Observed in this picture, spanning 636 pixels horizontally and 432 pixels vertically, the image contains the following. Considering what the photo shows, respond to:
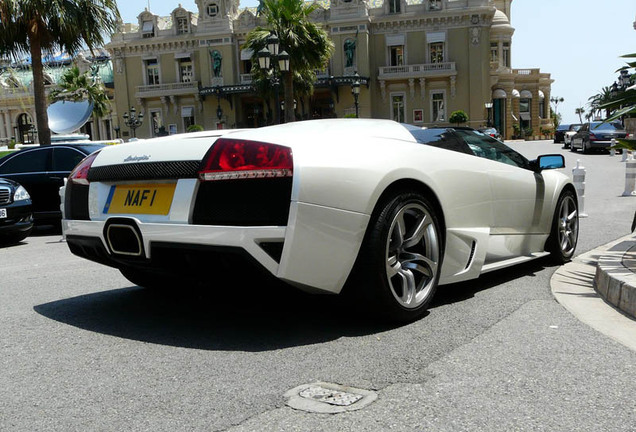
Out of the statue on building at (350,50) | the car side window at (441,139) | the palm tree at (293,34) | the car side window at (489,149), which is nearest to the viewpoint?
the car side window at (441,139)

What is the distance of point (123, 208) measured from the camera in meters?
3.63

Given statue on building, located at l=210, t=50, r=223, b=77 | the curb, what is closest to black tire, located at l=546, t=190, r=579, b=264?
the curb

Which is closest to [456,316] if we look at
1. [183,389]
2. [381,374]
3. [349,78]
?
[381,374]

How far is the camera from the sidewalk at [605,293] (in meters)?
3.68

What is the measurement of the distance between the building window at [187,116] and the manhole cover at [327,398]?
192ft

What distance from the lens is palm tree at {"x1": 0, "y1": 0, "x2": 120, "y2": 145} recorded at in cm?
1661

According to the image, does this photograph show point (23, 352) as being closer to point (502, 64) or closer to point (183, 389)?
point (183, 389)

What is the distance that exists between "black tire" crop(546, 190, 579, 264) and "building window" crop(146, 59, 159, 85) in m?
58.9

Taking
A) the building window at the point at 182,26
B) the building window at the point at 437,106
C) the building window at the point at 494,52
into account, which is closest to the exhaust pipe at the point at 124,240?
the building window at the point at 437,106

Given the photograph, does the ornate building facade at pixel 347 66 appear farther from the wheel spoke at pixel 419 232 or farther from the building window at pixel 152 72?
the wheel spoke at pixel 419 232

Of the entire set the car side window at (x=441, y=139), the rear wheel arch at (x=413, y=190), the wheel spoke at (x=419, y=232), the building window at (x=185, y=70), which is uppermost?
the building window at (x=185, y=70)

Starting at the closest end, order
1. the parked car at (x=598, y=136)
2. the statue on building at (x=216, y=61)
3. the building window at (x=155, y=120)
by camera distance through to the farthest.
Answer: the parked car at (x=598, y=136) < the statue on building at (x=216, y=61) < the building window at (x=155, y=120)

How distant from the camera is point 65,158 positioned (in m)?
10.7

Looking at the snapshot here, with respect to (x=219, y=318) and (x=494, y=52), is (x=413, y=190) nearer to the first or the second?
(x=219, y=318)
